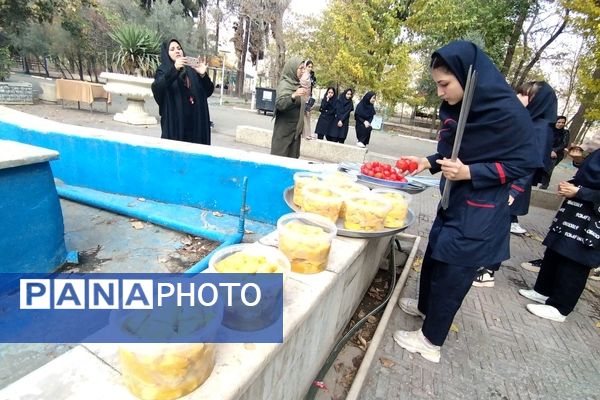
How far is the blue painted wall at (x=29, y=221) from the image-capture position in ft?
8.68

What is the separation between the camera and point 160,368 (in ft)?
3.02

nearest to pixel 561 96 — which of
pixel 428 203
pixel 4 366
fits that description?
pixel 428 203

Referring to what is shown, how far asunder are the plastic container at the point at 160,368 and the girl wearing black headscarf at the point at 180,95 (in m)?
3.97

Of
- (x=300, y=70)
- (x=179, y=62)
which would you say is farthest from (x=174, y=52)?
(x=300, y=70)

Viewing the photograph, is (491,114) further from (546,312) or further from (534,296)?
(534,296)

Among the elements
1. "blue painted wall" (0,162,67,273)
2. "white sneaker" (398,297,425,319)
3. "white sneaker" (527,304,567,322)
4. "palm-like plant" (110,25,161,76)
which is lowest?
"white sneaker" (527,304,567,322)

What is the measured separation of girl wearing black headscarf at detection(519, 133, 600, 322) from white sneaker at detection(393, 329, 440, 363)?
1678 mm

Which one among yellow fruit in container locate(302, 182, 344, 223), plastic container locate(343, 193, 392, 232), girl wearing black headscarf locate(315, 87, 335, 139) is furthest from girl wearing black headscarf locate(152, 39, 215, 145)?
girl wearing black headscarf locate(315, 87, 335, 139)

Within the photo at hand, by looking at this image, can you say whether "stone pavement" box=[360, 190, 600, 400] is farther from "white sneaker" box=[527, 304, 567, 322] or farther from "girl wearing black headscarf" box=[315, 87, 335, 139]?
"girl wearing black headscarf" box=[315, 87, 335, 139]

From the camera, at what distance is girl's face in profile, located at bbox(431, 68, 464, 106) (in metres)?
2.03

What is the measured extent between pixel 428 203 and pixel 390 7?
9457mm

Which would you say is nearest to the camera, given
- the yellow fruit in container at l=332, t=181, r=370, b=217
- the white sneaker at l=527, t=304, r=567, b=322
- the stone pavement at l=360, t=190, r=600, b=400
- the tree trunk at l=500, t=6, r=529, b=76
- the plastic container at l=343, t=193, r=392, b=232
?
the plastic container at l=343, t=193, r=392, b=232

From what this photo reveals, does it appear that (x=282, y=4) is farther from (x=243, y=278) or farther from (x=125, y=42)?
(x=243, y=278)

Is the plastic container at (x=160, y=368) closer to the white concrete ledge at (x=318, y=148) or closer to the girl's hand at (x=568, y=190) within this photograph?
the girl's hand at (x=568, y=190)
